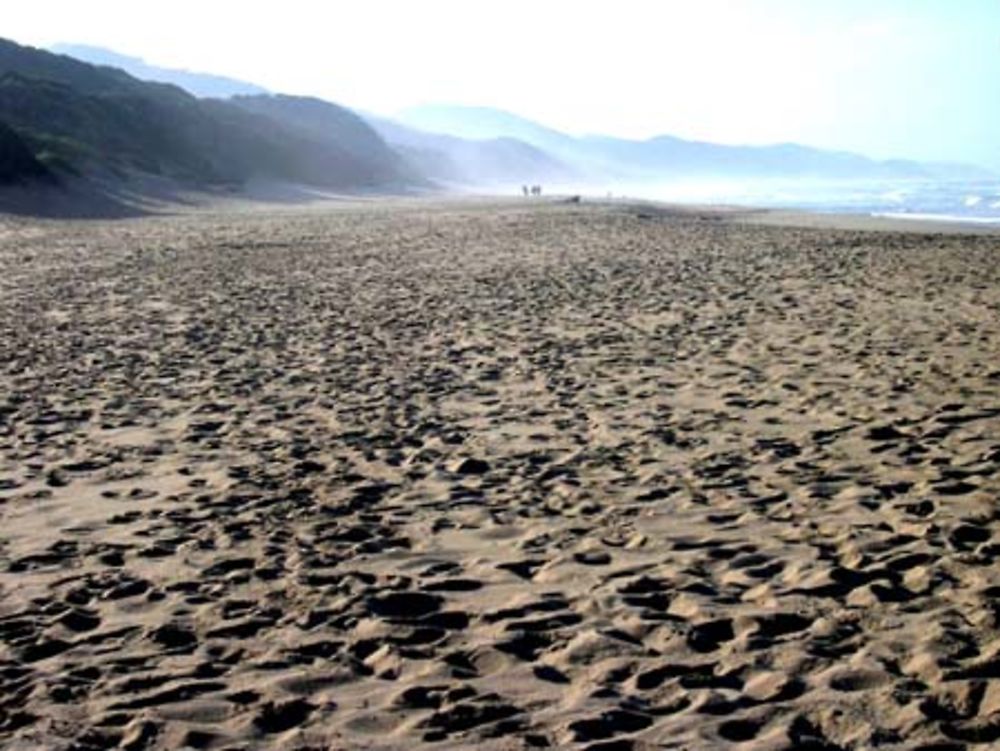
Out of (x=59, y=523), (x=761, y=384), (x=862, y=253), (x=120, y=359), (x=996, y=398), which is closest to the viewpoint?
(x=59, y=523)

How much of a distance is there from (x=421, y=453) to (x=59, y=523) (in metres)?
2.45

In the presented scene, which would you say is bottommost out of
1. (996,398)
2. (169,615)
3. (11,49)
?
(169,615)

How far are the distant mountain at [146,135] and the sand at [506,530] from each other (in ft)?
133

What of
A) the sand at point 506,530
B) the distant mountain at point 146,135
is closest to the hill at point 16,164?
the distant mountain at point 146,135

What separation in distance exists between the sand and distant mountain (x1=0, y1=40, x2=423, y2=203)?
4067 centimetres

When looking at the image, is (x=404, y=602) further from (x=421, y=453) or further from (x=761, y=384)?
(x=761, y=384)

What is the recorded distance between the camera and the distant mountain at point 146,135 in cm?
6119

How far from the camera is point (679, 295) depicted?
49.7 feet

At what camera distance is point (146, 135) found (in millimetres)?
77312

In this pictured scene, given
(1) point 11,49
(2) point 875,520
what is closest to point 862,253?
(2) point 875,520

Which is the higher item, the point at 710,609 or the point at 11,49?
the point at 11,49

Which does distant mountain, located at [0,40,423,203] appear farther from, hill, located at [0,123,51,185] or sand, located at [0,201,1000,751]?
sand, located at [0,201,1000,751]

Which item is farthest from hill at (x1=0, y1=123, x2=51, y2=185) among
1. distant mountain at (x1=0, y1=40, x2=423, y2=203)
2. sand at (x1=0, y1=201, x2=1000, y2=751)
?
sand at (x1=0, y1=201, x2=1000, y2=751)

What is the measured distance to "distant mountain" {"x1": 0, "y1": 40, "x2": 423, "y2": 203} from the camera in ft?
201
